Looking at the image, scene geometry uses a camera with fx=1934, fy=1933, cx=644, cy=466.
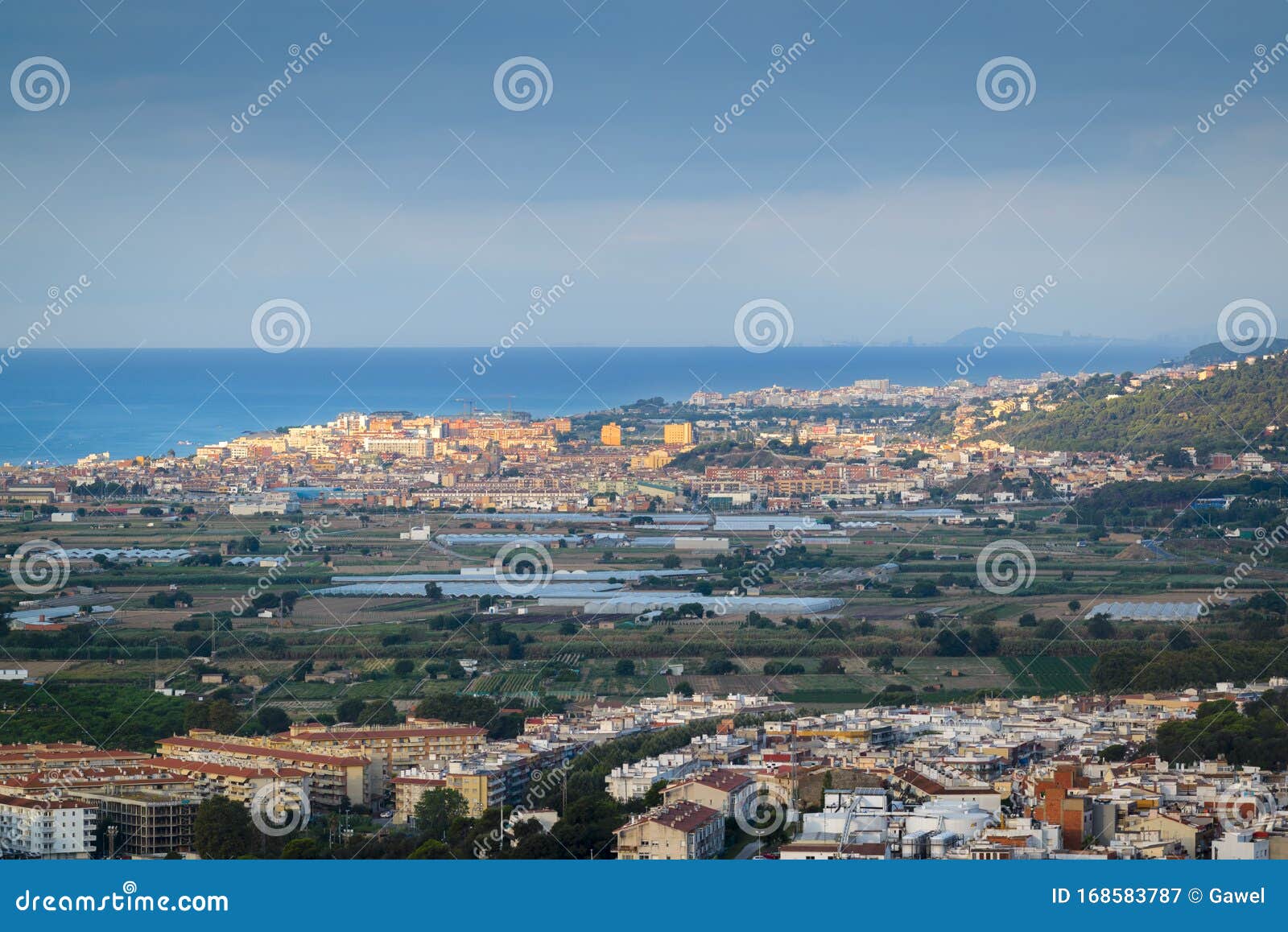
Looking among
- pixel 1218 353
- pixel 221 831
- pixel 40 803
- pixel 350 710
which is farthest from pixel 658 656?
pixel 1218 353

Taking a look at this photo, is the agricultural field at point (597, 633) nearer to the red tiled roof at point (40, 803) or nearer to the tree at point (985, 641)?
the tree at point (985, 641)

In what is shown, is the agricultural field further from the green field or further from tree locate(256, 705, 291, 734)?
tree locate(256, 705, 291, 734)

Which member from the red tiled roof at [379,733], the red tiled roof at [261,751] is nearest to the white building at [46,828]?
the red tiled roof at [261,751]

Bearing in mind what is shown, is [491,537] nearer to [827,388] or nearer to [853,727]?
[853,727]

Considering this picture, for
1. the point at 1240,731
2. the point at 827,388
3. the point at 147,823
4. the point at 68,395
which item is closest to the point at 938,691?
the point at 1240,731

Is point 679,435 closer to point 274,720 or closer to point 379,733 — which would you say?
point 274,720
